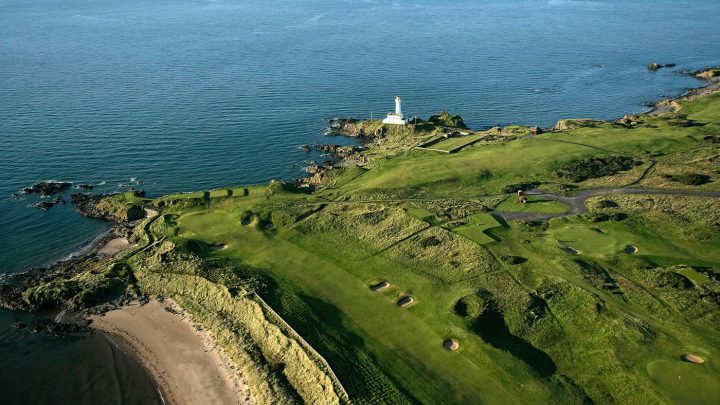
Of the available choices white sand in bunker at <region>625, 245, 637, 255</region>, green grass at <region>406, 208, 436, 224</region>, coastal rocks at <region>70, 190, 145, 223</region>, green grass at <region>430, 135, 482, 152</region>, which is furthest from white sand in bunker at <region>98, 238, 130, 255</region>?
white sand in bunker at <region>625, 245, 637, 255</region>

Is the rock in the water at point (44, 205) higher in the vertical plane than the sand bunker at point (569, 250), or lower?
higher

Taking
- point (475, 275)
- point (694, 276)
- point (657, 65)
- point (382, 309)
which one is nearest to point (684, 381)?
point (694, 276)

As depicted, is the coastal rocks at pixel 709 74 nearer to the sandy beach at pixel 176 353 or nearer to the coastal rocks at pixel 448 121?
the coastal rocks at pixel 448 121

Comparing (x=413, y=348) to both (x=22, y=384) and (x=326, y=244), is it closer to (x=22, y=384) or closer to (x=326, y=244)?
(x=326, y=244)

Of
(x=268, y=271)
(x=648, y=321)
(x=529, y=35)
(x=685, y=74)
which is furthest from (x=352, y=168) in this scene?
(x=529, y=35)

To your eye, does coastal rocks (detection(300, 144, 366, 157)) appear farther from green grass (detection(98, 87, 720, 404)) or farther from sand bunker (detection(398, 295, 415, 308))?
sand bunker (detection(398, 295, 415, 308))

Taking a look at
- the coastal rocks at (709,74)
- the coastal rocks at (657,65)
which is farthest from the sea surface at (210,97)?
the coastal rocks at (709,74)
